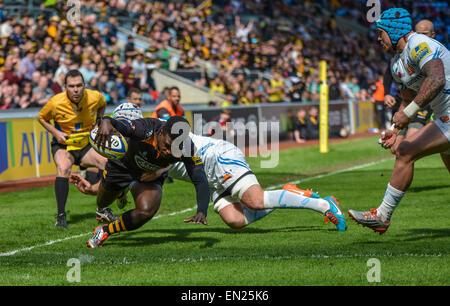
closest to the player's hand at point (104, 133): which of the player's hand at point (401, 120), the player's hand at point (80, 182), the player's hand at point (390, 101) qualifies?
the player's hand at point (80, 182)

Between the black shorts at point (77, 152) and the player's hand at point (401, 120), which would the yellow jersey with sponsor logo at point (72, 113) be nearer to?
the black shorts at point (77, 152)

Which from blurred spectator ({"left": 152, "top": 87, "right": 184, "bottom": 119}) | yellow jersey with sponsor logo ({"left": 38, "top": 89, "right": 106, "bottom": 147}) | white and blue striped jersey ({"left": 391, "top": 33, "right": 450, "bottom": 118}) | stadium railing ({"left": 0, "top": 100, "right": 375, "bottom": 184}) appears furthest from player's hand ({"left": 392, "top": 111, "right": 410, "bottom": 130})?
stadium railing ({"left": 0, "top": 100, "right": 375, "bottom": 184})

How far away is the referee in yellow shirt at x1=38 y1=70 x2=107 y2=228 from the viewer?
9867mm

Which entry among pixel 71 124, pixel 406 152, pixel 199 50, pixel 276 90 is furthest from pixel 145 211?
pixel 199 50

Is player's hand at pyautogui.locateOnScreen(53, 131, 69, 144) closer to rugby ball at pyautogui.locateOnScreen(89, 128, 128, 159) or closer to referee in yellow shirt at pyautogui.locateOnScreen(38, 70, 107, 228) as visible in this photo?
referee in yellow shirt at pyautogui.locateOnScreen(38, 70, 107, 228)

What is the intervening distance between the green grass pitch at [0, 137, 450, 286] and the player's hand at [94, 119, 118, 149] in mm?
1228

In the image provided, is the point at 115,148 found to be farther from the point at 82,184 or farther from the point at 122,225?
the point at 82,184

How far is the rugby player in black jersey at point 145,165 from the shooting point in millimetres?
6812

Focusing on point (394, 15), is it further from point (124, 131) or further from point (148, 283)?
point (148, 283)

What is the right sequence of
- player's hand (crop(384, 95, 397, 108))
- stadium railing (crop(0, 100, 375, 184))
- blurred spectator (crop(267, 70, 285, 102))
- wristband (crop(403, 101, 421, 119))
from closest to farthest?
wristband (crop(403, 101, 421, 119)) → player's hand (crop(384, 95, 397, 108)) → stadium railing (crop(0, 100, 375, 184)) → blurred spectator (crop(267, 70, 285, 102))

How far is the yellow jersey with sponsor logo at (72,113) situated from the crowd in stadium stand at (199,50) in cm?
268

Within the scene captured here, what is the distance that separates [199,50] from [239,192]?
22.1 metres
